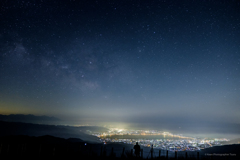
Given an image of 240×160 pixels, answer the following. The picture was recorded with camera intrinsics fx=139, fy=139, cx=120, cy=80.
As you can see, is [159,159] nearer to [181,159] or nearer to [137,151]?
[181,159]

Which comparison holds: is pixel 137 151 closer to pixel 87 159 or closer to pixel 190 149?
pixel 87 159

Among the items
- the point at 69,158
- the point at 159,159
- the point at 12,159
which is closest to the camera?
the point at 12,159

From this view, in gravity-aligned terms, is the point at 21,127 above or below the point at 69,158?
below

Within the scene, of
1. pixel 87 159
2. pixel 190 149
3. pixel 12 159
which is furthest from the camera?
pixel 190 149

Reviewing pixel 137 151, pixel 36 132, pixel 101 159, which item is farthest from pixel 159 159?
pixel 36 132

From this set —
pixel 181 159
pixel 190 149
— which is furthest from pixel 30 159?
pixel 190 149

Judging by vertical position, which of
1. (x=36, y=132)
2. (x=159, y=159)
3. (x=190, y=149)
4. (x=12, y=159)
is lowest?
(x=36, y=132)

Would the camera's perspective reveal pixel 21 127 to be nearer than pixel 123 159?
No

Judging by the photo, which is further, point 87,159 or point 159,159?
point 159,159

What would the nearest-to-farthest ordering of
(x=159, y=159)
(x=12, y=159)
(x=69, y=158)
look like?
(x=12, y=159), (x=69, y=158), (x=159, y=159)

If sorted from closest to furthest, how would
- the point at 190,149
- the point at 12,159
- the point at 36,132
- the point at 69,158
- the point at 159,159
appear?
1. the point at 12,159
2. the point at 69,158
3. the point at 159,159
4. the point at 190,149
5. the point at 36,132
